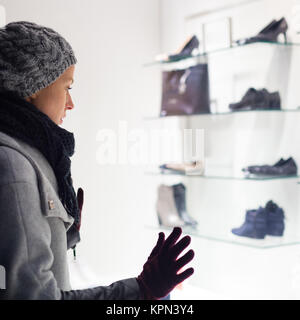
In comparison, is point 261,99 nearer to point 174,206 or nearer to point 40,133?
point 174,206

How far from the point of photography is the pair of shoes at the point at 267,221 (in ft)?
10.6

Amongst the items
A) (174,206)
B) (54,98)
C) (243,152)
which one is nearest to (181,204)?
(174,206)

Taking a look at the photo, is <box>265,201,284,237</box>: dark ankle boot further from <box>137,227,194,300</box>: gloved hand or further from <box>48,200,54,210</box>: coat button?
<box>48,200,54,210</box>: coat button

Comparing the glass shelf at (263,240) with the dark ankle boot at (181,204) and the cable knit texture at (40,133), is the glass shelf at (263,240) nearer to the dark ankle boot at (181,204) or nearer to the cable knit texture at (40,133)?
the dark ankle boot at (181,204)

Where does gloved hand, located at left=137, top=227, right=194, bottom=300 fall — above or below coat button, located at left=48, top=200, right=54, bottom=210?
below

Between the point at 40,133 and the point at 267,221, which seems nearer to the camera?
the point at 40,133

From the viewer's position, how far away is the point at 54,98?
153cm

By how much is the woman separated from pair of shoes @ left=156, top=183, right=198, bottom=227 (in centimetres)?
224

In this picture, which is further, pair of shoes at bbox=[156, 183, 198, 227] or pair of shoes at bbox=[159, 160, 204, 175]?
pair of shoes at bbox=[156, 183, 198, 227]

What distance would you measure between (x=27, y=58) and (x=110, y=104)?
2543mm

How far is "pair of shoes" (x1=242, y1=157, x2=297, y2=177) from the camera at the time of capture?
322 centimetres

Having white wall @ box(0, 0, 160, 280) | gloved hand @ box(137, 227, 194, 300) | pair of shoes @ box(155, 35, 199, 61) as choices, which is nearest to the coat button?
gloved hand @ box(137, 227, 194, 300)
